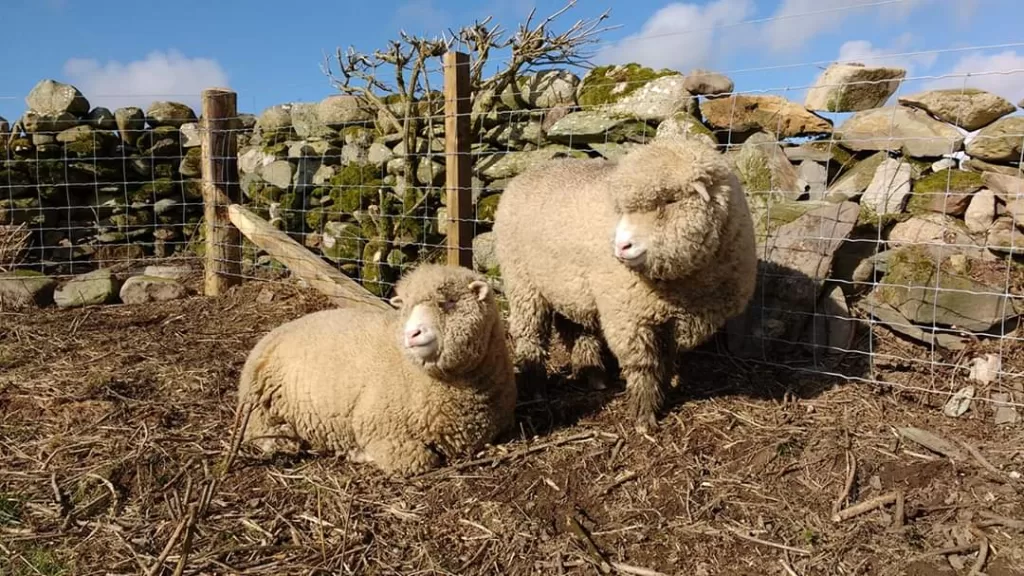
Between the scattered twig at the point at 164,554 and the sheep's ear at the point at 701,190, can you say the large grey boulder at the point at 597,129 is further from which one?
the scattered twig at the point at 164,554

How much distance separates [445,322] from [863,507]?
2.16 metres

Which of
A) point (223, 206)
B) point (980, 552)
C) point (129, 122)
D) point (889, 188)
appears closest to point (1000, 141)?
point (889, 188)

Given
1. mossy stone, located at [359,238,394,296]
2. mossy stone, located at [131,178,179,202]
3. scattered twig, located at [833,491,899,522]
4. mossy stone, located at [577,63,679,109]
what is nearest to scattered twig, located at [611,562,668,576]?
scattered twig, located at [833,491,899,522]

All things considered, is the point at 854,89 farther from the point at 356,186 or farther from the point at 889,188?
the point at 356,186

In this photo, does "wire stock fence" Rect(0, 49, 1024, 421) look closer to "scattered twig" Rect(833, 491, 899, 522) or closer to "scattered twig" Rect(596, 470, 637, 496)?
"scattered twig" Rect(833, 491, 899, 522)

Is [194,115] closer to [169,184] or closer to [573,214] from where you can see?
[169,184]


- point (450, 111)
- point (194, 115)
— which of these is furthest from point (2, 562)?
point (194, 115)

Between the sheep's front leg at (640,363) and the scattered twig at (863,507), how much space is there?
45.4 inches

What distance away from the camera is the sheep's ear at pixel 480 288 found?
3727 mm

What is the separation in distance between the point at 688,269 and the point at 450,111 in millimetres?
2625

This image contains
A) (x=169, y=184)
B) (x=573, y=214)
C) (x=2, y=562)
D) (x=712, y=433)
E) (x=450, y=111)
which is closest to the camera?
(x=2, y=562)

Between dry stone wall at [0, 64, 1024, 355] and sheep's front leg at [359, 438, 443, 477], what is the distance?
7.66 feet

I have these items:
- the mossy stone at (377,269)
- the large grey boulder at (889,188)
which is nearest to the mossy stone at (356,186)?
the mossy stone at (377,269)

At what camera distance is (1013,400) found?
4.20 metres
